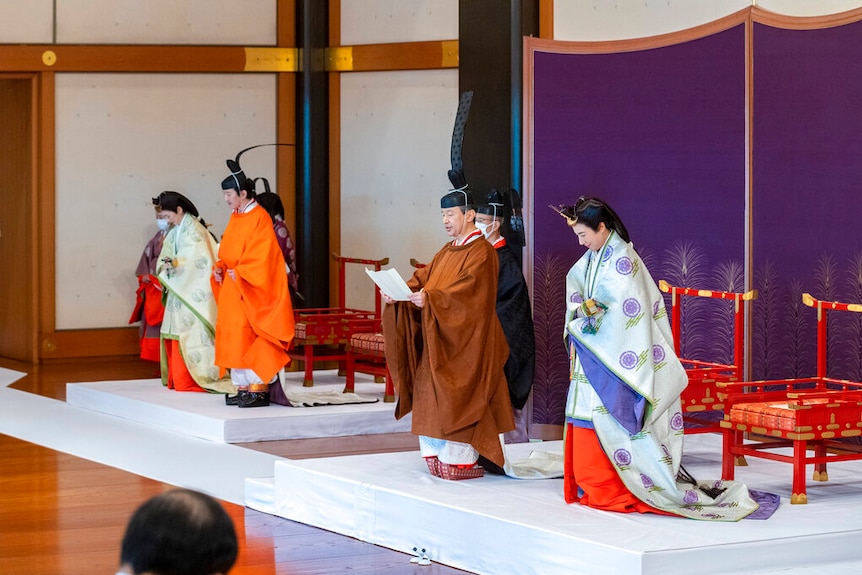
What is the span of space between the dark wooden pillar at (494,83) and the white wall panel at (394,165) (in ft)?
9.04

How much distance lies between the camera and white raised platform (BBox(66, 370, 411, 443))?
7.14 meters

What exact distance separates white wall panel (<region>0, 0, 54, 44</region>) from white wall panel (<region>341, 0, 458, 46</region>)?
232cm

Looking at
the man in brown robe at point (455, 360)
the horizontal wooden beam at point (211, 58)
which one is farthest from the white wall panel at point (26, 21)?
the man in brown robe at point (455, 360)

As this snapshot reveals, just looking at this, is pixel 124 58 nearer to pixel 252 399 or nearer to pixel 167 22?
pixel 167 22

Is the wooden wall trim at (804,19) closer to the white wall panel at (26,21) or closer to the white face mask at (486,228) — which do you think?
the white face mask at (486,228)

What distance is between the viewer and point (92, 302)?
1062cm

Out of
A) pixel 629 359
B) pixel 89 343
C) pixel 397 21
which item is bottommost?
pixel 89 343

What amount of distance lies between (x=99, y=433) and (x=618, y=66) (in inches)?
138

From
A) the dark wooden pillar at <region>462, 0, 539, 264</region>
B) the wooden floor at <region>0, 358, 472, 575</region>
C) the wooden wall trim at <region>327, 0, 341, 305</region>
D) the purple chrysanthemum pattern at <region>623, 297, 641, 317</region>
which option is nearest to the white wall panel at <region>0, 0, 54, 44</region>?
the wooden wall trim at <region>327, 0, 341, 305</region>

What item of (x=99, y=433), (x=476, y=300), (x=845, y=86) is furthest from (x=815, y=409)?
(x=99, y=433)

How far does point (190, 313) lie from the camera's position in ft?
27.1

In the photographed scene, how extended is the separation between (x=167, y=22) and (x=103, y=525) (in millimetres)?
6371

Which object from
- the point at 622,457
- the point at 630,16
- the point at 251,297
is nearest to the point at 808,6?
the point at 630,16

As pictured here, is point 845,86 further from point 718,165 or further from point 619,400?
point 619,400
